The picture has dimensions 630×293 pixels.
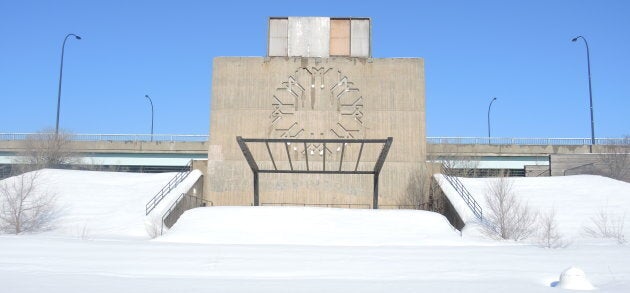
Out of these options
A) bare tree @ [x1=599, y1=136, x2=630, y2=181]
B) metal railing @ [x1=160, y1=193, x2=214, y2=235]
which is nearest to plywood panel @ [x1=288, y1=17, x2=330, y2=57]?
metal railing @ [x1=160, y1=193, x2=214, y2=235]

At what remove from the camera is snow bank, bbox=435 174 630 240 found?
27.6 m

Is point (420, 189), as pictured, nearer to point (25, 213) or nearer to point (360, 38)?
point (360, 38)

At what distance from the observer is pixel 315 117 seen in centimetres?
3728

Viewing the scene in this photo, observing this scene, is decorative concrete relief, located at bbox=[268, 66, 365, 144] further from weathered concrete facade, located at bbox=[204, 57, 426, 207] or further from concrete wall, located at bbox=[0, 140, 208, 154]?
concrete wall, located at bbox=[0, 140, 208, 154]

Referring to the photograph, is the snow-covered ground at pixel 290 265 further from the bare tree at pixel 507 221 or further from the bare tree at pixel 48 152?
the bare tree at pixel 48 152

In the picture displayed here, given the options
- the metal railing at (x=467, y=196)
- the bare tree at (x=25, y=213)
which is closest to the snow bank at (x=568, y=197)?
the metal railing at (x=467, y=196)

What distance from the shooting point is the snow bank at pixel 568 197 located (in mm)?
27591

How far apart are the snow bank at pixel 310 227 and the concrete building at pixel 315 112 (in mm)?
8168

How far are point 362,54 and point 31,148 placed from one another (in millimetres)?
30234

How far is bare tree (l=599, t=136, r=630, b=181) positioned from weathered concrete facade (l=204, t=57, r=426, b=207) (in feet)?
55.6

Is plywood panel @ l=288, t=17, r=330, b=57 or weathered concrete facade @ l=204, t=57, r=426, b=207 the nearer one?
weathered concrete facade @ l=204, t=57, r=426, b=207

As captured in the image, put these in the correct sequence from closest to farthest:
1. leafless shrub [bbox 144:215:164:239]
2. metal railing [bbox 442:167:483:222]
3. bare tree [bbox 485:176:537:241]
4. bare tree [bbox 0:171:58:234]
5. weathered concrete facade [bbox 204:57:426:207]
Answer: bare tree [bbox 485:176:537:241]
bare tree [bbox 0:171:58:234]
leafless shrub [bbox 144:215:164:239]
metal railing [bbox 442:167:483:222]
weathered concrete facade [bbox 204:57:426:207]

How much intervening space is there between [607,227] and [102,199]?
2571 centimetres

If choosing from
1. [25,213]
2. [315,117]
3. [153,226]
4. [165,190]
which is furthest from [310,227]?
[25,213]
